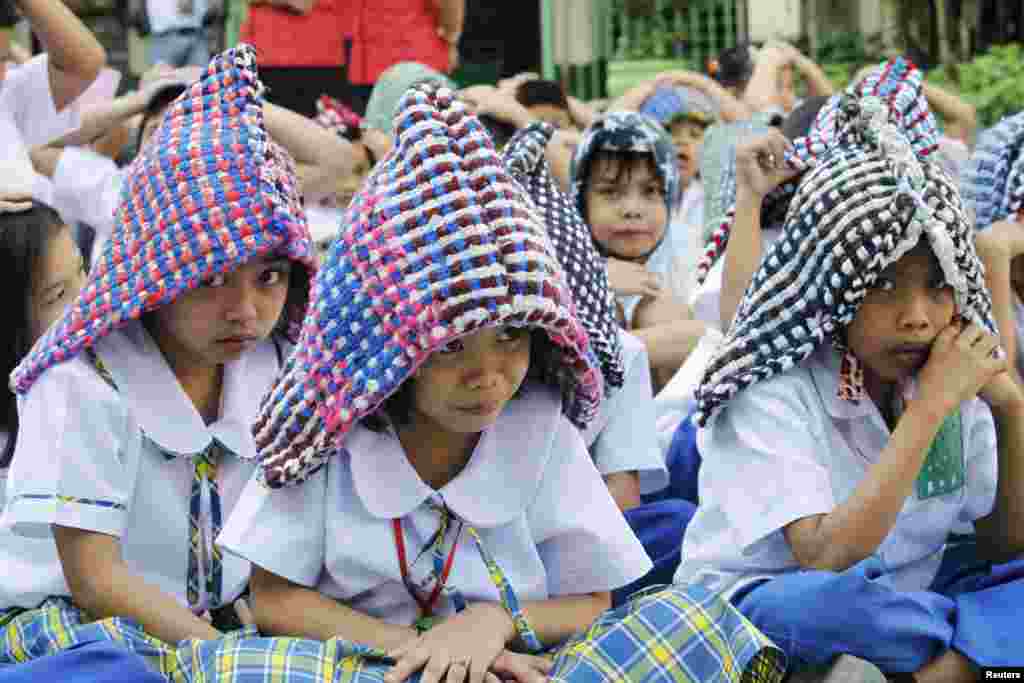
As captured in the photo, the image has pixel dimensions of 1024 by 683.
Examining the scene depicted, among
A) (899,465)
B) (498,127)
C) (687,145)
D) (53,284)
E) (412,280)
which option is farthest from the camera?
(687,145)

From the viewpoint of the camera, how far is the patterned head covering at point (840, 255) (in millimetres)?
2873

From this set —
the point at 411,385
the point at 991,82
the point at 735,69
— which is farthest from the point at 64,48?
the point at 991,82

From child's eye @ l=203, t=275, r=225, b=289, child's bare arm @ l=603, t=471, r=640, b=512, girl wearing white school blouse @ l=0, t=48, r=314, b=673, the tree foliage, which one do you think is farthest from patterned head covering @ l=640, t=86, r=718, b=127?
child's eye @ l=203, t=275, r=225, b=289

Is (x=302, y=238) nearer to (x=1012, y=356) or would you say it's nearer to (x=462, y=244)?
(x=462, y=244)

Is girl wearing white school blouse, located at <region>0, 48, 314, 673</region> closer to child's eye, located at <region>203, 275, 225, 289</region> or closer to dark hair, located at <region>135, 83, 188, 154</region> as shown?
child's eye, located at <region>203, 275, 225, 289</region>

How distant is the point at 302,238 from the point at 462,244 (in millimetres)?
562

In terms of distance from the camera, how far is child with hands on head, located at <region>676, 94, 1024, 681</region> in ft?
9.40

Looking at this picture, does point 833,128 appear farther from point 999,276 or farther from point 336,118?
point 336,118

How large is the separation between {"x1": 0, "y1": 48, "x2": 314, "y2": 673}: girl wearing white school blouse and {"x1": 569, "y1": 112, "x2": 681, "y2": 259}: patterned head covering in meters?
1.75

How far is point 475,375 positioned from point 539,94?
433cm

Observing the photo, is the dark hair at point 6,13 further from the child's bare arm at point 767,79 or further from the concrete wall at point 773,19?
the concrete wall at point 773,19

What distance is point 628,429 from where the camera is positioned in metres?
3.49

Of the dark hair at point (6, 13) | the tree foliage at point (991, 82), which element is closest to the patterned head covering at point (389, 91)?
the dark hair at point (6, 13)

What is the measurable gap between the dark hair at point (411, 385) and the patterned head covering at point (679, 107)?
435cm
